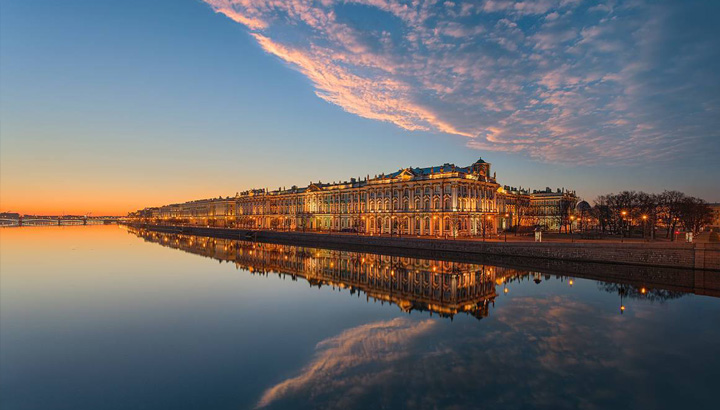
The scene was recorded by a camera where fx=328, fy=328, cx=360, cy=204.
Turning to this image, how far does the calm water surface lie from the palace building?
3961 cm

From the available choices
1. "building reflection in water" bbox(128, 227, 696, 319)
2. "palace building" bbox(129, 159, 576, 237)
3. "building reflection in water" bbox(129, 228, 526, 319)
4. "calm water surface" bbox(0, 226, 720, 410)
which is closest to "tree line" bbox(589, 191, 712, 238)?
"palace building" bbox(129, 159, 576, 237)

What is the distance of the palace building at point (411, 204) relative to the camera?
235 feet

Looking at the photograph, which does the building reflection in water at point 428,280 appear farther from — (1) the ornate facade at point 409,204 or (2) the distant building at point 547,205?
(2) the distant building at point 547,205

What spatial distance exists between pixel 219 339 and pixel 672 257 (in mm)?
46554

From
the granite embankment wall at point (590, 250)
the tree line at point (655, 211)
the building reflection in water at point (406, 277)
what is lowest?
the building reflection in water at point (406, 277)

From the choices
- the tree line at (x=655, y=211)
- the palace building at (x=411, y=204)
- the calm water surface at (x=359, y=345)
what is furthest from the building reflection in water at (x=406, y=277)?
the tree line at (x=655, y=211)

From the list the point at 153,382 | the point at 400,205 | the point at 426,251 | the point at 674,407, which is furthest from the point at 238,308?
the point at 400,205

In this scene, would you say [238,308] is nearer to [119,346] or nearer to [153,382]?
[119,346]

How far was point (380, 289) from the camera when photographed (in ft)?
98.8

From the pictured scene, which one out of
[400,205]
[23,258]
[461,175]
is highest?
[461,175]

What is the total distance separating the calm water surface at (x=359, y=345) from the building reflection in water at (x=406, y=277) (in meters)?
0.38

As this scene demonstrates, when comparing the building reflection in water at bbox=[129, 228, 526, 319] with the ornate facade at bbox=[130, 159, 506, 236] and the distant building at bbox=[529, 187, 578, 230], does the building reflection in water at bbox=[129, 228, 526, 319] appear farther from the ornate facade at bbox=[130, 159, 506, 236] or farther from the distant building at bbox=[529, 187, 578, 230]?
the distant building at bbox=[529, 187, 578, 230]

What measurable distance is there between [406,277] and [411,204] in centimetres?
4435

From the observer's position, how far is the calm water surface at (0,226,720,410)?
39.4 ft
